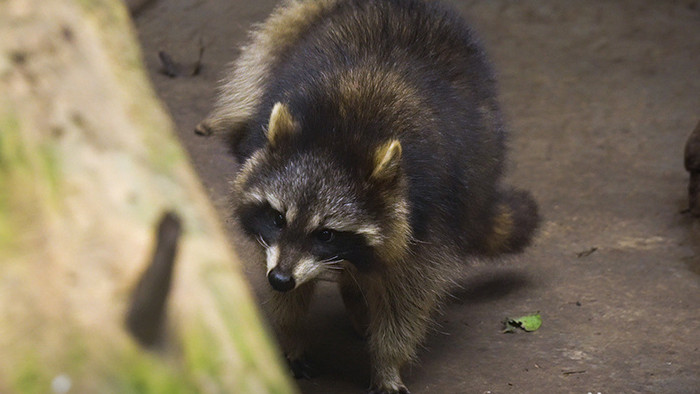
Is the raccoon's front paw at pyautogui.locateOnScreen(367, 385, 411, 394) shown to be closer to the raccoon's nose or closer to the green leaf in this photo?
the green leaf

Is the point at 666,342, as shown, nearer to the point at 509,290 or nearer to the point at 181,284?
the point at 509,290

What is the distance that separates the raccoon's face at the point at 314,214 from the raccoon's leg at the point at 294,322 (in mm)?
475

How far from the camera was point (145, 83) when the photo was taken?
2.31 meters

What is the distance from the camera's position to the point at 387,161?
4109mm

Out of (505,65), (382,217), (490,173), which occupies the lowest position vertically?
(505,65)

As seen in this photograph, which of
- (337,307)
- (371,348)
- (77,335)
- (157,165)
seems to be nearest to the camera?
(77,335)

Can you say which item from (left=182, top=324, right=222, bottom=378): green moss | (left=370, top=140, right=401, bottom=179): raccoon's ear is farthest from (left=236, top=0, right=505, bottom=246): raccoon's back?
(left=182, top=324, right=222, bottom=378): green moss

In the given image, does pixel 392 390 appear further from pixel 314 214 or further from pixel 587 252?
pixel 587 252

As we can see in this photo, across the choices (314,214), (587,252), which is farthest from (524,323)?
(314,214)

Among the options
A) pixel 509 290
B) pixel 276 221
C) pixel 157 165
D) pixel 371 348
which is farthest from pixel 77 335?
pixel 509 290

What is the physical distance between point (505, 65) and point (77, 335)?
24.3 ft

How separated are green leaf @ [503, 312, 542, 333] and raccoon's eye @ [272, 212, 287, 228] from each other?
1.74m

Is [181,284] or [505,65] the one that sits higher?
[181,284]

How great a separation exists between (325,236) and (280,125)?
0.60 m
